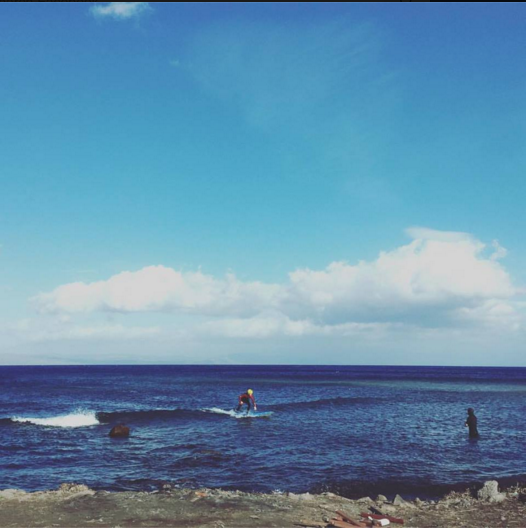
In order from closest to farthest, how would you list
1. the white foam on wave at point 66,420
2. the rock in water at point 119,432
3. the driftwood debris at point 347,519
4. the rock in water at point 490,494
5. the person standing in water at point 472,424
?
the driftwood debris at point 347,519 → the rock in water at point 490,494 → the person standing in water at point 472,424 → the rock in water at point 119,432 → the white foam on wave at point 66,420

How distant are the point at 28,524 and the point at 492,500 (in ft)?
49.2

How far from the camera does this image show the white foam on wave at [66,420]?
32.2m

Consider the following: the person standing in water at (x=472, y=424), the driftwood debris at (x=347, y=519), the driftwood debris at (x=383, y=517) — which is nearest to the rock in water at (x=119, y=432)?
the driftwood debris at (x=347, y=519)

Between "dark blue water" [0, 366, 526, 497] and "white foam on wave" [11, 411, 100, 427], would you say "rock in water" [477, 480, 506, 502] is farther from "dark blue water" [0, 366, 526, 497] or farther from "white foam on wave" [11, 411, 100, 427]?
"white foam on wave" [11, 411, 100, 427]

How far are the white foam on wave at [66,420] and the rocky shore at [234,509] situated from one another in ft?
60.9

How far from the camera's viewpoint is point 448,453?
75.6 feet

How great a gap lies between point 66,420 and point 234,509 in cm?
2628

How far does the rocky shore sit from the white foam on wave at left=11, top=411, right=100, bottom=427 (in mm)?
18551

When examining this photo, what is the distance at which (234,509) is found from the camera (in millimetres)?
13125

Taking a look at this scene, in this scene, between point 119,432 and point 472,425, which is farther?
point 119,432

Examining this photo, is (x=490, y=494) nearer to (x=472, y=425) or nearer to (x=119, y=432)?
(x=472, y=425)

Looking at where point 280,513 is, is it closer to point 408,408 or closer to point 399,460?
point 399,460

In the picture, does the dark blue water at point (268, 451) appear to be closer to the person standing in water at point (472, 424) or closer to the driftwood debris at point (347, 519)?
the person standing in water at point (472, 424)

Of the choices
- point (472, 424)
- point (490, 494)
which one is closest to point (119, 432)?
point (490, 494)
